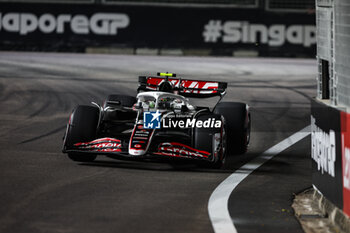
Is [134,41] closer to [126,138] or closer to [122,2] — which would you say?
[122,2]

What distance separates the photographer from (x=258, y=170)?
11602 millimetres

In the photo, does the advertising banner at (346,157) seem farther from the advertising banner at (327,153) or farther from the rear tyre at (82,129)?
the rear tyre at (82,129)

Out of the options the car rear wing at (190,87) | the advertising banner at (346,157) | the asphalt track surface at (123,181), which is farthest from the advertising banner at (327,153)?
the car rear wing at (190,87)

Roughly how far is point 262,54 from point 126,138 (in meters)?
22.8

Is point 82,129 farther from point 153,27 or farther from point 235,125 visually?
point 153,27

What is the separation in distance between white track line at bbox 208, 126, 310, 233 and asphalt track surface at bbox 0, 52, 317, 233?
82 mm

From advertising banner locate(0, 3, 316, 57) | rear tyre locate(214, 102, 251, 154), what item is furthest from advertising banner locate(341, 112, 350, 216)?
advertising banner locate(0, 3, 316, 57)

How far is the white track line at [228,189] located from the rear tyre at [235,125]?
1.23 ft

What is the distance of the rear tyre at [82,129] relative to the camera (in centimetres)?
1159

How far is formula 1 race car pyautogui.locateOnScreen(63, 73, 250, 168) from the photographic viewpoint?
1129cm

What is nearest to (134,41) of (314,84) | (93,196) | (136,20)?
(136,20)

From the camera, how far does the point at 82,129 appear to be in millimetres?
11641

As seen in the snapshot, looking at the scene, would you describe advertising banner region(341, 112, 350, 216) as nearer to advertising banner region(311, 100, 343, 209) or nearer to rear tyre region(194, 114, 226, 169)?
advertising banner region(311, 100, 343, 209)

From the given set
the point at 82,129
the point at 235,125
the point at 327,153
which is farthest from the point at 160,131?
the point at 327,153
